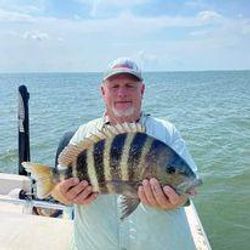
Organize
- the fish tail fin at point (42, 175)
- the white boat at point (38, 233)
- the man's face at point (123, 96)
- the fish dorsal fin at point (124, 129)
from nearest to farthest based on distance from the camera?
1. the fish dorsal fin at point (124, 129)
2. the fish tail fin at point (42, 175)
3. the man's face at point (123, 96)
4. the white boat at point (38, 233)

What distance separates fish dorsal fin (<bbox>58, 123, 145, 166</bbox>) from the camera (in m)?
2.53

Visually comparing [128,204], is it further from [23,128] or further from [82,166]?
[23,128]

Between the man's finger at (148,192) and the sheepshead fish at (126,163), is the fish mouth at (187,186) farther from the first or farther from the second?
the man's finger at (148,192)

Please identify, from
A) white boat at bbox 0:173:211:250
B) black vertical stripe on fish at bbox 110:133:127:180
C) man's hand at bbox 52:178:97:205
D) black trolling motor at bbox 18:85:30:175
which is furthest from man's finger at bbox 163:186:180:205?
black trolling motor at bbox 18:85:30:175

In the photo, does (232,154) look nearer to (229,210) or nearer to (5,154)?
(229,210)

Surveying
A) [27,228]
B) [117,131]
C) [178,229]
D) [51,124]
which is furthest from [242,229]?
[51,124]

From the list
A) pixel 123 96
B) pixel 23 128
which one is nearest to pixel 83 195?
pixel 123 96

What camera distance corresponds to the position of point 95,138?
101 inches

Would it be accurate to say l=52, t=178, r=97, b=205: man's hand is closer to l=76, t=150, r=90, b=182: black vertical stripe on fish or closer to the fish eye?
l=76, t=150, r=90, b=182: black vertical stripe on fish

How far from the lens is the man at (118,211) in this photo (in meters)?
2.75

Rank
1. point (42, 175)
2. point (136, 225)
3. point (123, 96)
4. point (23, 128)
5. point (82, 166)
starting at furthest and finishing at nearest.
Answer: point (23, 128)
point (123, 96)
point (136, 225)
point (42, 175)
point (82, 166)

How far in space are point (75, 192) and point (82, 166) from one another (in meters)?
0.19

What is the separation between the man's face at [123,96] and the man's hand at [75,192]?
568mm

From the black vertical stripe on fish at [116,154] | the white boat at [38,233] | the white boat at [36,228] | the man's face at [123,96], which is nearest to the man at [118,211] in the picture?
the man's face at [123,96]
